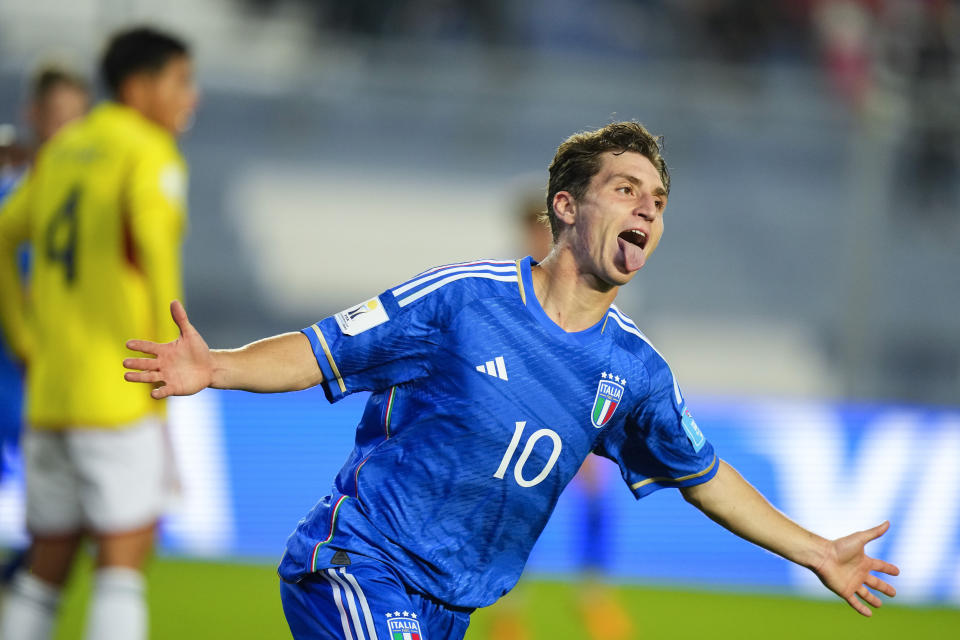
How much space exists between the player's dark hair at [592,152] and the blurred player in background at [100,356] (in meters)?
1.46

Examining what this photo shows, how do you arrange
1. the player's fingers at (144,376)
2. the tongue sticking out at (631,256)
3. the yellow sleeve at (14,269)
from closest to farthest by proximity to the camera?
1. the player's fingers at (144,376)
2. the tongue sticking out at (631,256)
3. the yellow sleeve at (14,269)

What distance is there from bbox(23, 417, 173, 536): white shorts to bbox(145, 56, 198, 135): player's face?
3.42 ft

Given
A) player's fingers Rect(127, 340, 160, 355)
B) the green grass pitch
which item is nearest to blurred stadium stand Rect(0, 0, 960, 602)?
the green grass pitch

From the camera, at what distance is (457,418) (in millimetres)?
2955

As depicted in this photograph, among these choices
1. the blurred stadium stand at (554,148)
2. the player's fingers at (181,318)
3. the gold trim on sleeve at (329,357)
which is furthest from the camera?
the blurred stadium stand at (554,148)

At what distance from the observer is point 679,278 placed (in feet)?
44.8

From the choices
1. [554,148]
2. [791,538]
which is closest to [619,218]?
[791,538]

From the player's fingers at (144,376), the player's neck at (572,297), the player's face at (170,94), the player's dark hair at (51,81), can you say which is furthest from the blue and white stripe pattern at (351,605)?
the player's dark hair at (51,81)

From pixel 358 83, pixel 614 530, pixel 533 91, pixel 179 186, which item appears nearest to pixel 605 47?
pixel 533 91

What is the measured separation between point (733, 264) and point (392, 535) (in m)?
11.5

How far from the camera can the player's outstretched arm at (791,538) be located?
3.24 meters

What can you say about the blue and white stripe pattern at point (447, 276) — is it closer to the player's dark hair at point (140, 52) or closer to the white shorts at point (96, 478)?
the white shorts at point (96, 478)

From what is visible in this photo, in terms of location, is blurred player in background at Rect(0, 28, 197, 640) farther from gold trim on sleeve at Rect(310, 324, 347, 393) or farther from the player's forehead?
the player's forehead

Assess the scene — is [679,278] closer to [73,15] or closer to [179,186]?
[73,15]
